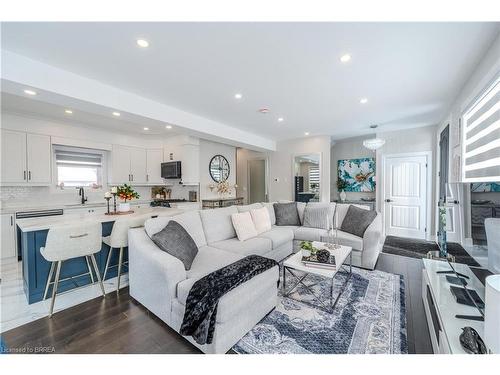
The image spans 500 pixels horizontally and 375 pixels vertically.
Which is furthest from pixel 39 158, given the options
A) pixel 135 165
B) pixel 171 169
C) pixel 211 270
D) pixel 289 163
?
pixel 289 163

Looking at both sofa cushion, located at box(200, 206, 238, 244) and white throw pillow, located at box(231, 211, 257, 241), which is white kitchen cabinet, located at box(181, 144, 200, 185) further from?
white throw pillow, located at box(231, 211, 257, 241)

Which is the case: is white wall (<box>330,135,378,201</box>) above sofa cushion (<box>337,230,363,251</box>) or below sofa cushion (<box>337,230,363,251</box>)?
above

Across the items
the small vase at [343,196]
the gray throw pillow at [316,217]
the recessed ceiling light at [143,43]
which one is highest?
the recessed ceiling light at [143,43]

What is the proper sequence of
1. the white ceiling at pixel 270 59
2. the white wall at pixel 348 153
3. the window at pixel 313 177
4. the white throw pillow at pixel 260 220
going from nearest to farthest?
1. the white ceiling at pixel 270 59
2. the white throw pillow at pixel 260 220
3. the white wall at pixel 348 153
4. the window at pixel 313 177

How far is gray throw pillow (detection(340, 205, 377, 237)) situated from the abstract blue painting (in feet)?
9.01

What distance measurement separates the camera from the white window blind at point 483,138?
1869 millimetres

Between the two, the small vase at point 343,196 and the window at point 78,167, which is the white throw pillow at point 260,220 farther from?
the window at point 78,167

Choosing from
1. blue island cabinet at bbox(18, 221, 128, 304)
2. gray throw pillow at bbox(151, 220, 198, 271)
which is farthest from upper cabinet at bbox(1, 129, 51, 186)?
gray throw pillow at bbox(151, 220, 198, 271)

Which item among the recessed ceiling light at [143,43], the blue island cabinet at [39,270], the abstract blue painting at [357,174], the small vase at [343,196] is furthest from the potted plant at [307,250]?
the abstract blue painting at [357,174]

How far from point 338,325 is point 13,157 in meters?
5.53

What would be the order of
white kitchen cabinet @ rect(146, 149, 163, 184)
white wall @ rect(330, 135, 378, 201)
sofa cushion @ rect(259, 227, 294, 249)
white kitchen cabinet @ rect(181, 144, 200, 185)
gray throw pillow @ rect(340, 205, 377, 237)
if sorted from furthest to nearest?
white wall @ rect(330, 135, 378, 201) < white kitchen cabinet @ rect(146, 149, 163, 184) < white kitchen cabinet @ rect(181, 144, 200, 185) < gray throw pillow @ rect(340, 205, 377, 237) < sofa cushion @ rect(259, 227, 294, 249)

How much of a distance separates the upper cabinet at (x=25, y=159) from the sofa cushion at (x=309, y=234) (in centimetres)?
490

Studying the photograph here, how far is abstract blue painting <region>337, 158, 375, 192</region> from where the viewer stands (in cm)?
584

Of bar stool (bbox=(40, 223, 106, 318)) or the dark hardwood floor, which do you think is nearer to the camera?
the dark hardwood floor
